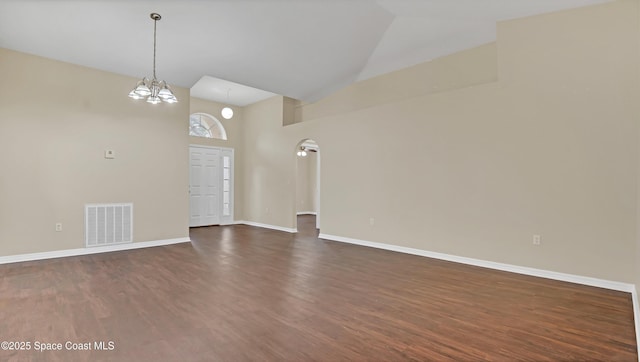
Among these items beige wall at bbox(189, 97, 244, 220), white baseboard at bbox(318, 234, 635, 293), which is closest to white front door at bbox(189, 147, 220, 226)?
beige wall at bbox(189, 97, 244, 220)

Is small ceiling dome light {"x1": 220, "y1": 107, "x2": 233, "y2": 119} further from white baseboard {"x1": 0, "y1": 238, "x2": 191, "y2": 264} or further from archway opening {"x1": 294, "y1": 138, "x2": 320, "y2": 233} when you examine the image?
white baseboard {"x1": 0, "y1": 238, "x2": 191, "y2": 264}

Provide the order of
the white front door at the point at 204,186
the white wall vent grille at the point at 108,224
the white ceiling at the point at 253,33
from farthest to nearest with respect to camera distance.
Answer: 1. the white front door at the point at 204,186
2. the white wall vent grille at the point at 108,224
3. the white ceiling at the point at 253,33

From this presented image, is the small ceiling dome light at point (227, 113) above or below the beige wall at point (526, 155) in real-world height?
above

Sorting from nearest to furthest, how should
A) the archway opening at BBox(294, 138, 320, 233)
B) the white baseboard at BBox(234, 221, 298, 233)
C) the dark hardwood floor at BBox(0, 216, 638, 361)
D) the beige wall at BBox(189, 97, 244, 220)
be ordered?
the dark hardwood floor at BBox(0, 216, 638, 361) → the white baseboard at BBox(234, 221, 298, 233) → the beige wall at BBox(189, 97, 244, 220) → the archway opening at BBox(294, 138, 320, 233)

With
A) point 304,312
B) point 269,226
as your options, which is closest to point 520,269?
point 304,312

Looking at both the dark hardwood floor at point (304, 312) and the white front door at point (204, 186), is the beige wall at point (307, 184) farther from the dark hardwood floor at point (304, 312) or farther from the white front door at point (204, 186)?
the dark hardwood floor at point (304, 312)

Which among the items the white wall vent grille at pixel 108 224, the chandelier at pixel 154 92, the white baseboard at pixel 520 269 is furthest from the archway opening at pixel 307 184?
the chandelier at pixel 154 92

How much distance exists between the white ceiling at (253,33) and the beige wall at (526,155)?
0.52 meters

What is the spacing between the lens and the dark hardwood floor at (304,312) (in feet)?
6.95

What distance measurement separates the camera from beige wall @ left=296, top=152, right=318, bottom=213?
36.5 feet

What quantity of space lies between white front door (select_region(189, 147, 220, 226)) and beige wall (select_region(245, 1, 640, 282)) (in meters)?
4.43

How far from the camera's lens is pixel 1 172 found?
4.32m

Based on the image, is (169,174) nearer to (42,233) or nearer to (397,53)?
(42,233)

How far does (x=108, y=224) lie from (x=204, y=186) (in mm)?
3219
